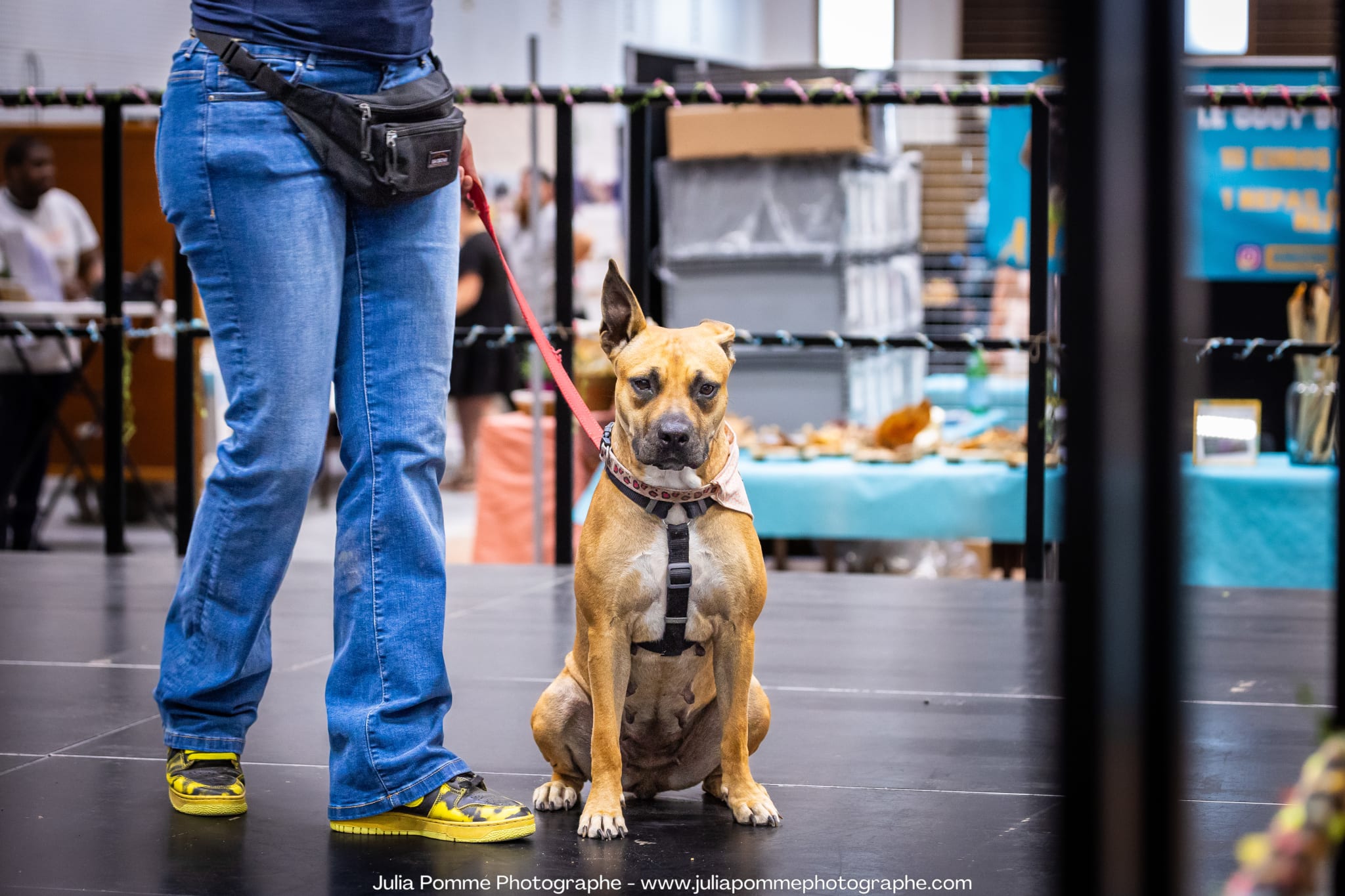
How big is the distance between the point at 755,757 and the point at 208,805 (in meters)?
0.91

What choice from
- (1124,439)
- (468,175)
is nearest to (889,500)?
(468,175)

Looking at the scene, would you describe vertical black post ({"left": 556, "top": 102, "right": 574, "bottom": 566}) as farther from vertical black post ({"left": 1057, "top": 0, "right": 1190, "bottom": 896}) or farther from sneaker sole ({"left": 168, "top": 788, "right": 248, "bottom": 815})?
vertical black post ({"left": 1057, "top": 0, "right": 1190, "bottom": 896})

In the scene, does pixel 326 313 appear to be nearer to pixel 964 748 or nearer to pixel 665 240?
pixel 964 748

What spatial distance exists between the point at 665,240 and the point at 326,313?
4172 millimetres

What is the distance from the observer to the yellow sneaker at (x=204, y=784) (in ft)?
6.88

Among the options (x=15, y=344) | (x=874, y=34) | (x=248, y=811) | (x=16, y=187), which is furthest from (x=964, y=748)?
(x=874, y=34)

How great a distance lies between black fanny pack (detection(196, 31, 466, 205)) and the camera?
6.32 ft

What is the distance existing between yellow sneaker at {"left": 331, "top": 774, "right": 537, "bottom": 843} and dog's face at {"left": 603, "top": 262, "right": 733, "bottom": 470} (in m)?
0.52

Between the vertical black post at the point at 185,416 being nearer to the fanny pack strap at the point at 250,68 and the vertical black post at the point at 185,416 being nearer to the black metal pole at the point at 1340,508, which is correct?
the fanny pack strap at the point at 250,68

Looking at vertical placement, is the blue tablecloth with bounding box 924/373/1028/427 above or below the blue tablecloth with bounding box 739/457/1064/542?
above

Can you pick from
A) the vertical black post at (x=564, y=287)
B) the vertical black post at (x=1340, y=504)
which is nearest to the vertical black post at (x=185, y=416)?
the vertical black post at (x=564, y=287)

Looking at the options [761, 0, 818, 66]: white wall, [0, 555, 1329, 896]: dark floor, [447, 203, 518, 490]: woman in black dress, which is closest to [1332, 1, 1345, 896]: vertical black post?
[0, 555, 1329, 896]: dark floor

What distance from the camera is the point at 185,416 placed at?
4.80 meters

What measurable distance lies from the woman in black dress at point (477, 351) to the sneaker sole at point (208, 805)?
552cm
